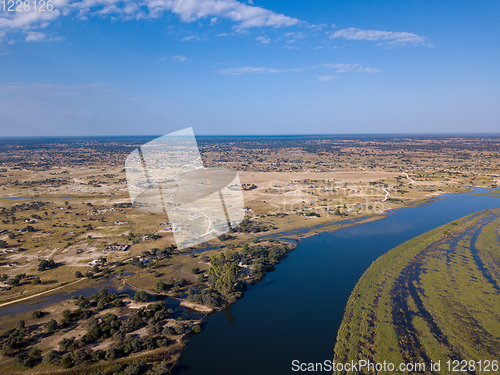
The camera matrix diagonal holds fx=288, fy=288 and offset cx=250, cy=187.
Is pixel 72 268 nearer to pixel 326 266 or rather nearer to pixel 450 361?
pixel 326 266

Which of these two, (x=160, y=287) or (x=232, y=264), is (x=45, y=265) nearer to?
(x=160, y=287)

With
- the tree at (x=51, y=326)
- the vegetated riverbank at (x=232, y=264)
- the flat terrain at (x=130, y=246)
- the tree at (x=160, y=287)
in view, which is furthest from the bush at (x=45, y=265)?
the vegetated riverbank at (x=232, y=264)

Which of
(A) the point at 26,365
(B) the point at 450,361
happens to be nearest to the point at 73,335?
(A) the point at 26,365

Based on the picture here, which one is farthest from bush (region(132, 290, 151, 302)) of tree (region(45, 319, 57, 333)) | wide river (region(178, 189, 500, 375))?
wide river (region(178, 189, 500, 375))

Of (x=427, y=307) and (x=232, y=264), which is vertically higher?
(x=232, y=264)

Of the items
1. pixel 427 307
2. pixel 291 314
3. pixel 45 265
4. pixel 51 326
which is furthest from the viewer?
pixel 45 265

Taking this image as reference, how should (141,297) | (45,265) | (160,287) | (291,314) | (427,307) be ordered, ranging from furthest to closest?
(45,265), (160,287), (141,297), (291,314), (427,307)

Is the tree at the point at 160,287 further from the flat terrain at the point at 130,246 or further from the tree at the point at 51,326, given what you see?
the tree at the point at 51,326

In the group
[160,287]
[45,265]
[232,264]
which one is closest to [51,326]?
[160,287]
